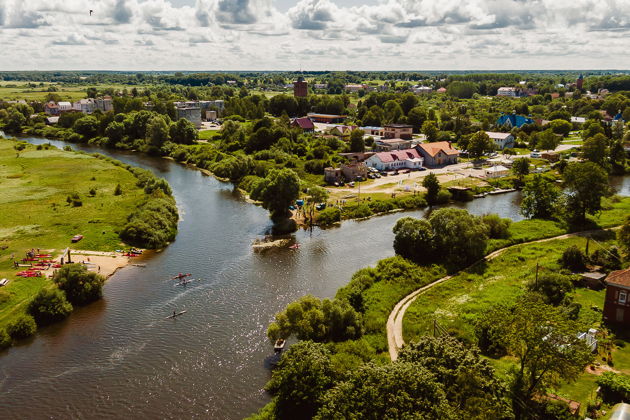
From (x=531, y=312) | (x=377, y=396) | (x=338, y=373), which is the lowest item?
(x=338, y=373)

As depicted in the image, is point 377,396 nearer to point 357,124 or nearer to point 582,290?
point 582,290

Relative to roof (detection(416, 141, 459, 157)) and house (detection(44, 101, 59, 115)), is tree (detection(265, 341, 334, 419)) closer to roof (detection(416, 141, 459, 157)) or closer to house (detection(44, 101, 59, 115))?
roof (detection(416, 141, 459, 157))

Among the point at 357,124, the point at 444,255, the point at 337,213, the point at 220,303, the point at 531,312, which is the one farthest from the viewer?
the point at 357,124

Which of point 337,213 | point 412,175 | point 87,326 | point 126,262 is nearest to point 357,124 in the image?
point 412,175

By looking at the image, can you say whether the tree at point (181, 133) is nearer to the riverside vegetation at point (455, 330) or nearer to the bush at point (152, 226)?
the bush at point (152, 226)

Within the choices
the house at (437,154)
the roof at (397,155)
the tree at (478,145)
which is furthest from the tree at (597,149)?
the roof at (397,155)

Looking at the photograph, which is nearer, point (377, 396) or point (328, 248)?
point (377, 396)

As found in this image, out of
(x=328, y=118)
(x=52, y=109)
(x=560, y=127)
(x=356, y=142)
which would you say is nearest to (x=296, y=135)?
(x=356, y=142)
